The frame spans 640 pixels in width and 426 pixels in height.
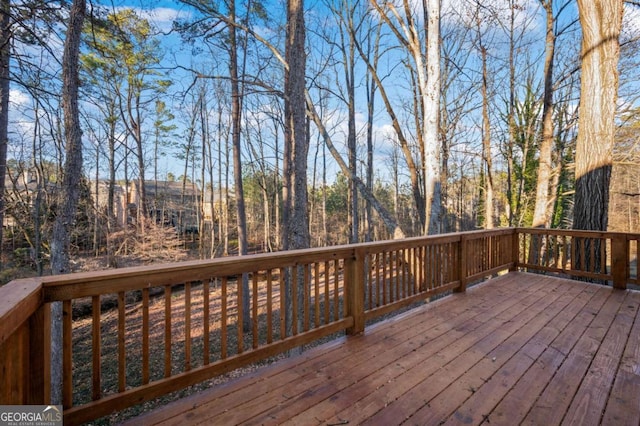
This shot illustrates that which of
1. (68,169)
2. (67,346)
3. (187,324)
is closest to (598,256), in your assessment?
(187,324)

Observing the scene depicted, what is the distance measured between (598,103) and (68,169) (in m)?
8.04

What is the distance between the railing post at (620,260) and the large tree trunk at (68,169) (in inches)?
294

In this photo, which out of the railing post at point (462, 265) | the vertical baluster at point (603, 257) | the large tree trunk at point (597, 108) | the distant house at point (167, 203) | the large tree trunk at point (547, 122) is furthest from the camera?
the distant house at point (167, 203)

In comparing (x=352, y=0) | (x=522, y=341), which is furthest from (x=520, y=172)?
(x=522, y=341)

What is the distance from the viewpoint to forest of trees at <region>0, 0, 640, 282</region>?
493cm

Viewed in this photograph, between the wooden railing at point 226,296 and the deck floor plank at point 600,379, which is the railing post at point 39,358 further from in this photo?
the deck floor plank at point 600,379

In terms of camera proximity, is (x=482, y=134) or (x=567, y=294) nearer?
(x=567, y=294)

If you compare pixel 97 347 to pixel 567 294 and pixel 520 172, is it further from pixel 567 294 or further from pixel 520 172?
pixel 520 172

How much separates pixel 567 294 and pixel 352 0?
10424mm

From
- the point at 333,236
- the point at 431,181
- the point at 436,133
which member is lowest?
the point at 333,236

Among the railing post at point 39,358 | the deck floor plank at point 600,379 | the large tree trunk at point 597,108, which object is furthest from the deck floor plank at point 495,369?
the large tree trunk at point 597,108

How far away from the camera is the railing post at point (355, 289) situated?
270 cm

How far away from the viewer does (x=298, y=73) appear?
5.29m

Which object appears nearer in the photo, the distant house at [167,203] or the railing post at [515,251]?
the railing post at [515,251]
